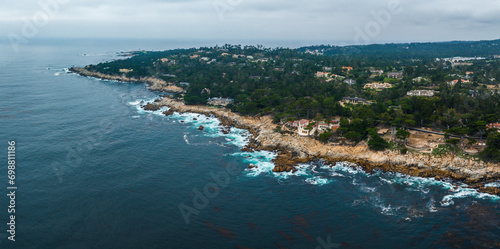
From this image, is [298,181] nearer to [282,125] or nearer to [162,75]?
[282,125]

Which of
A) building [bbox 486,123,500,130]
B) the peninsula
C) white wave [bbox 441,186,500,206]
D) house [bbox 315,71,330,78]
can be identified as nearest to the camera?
white wave [bbox 441,186,500,206]

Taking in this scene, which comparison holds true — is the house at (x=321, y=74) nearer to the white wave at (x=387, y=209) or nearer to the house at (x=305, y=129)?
the house at (x=305, y=129)

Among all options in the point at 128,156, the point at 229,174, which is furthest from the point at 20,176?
the point at 229,174

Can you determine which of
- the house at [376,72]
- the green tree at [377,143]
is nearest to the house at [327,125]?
the green tree at [377,143]

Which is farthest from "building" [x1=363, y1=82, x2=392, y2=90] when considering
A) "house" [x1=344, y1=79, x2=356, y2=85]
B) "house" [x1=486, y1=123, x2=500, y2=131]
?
"house" [x1=486, y1=123, x2=500, y2=131]

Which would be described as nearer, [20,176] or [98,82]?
[20,176]

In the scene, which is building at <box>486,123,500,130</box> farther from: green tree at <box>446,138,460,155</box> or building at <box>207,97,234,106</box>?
building at <box>207,97,234,106</box>
